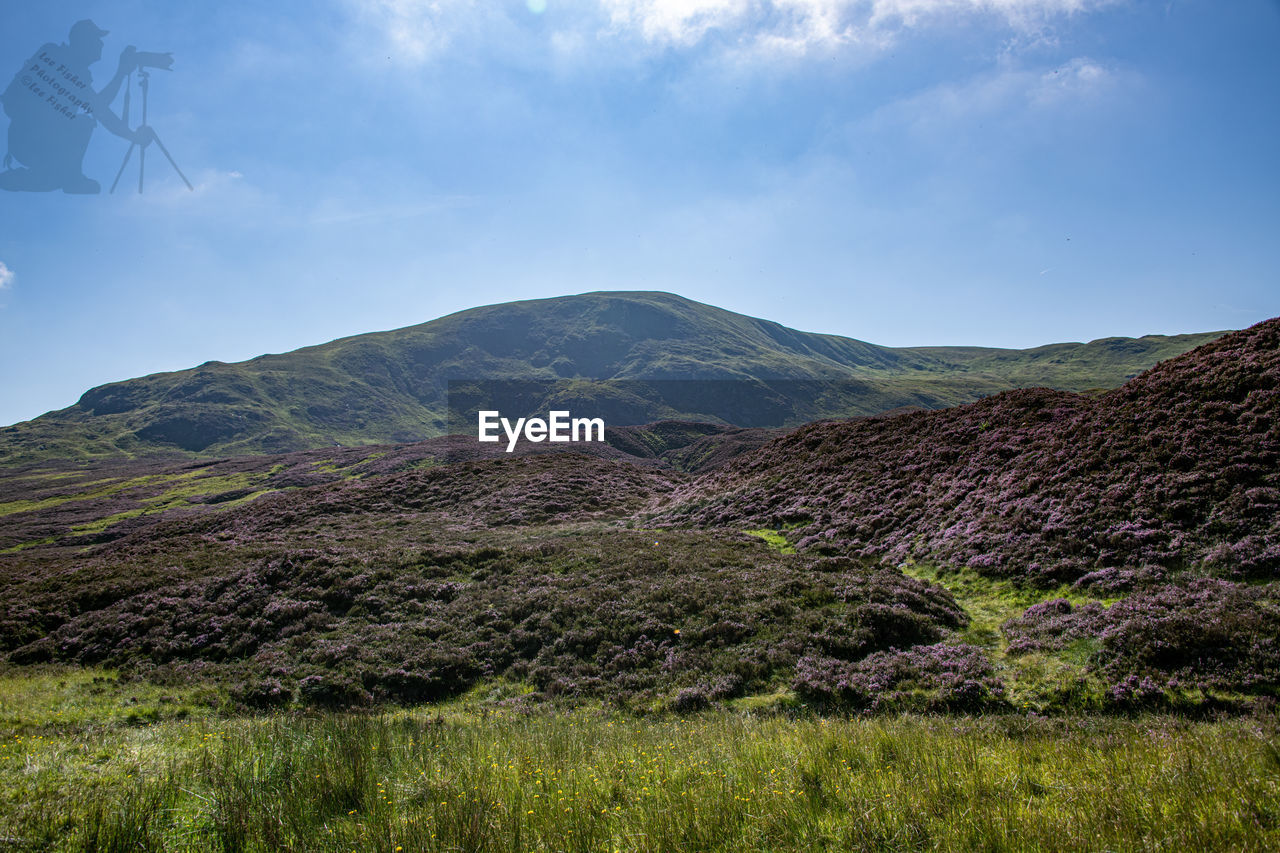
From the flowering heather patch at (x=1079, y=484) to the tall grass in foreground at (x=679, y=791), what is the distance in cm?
897

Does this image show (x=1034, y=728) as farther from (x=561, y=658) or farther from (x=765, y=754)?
(x=561, y=658)

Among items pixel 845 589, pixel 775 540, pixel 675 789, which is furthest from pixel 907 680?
→ pixel 775 540

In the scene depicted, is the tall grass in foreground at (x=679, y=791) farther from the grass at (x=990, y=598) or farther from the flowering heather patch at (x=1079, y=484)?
the flowering heather patch at (x=1079, y=484)

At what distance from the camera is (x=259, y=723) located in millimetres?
10570

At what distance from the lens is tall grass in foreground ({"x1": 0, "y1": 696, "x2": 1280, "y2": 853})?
4.74m

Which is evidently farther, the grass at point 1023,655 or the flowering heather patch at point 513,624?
the flowering heather patch at point 513,624

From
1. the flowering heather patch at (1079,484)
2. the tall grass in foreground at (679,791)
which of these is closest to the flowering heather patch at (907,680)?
the tall grass in foreground at (679,791)

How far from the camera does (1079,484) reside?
18281 mm

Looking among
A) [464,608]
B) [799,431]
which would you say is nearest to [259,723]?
[464,608]

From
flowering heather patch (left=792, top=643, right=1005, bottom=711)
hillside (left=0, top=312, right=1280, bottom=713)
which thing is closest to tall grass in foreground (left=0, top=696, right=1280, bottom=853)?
flowering heather patch (left=792, top=643, right=1005, bottom=711)

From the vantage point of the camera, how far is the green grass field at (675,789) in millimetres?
4746

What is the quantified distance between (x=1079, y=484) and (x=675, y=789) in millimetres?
19102

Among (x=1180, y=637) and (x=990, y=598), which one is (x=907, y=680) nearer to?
(x=1180, y=637)

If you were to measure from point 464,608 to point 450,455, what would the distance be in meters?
49.4
